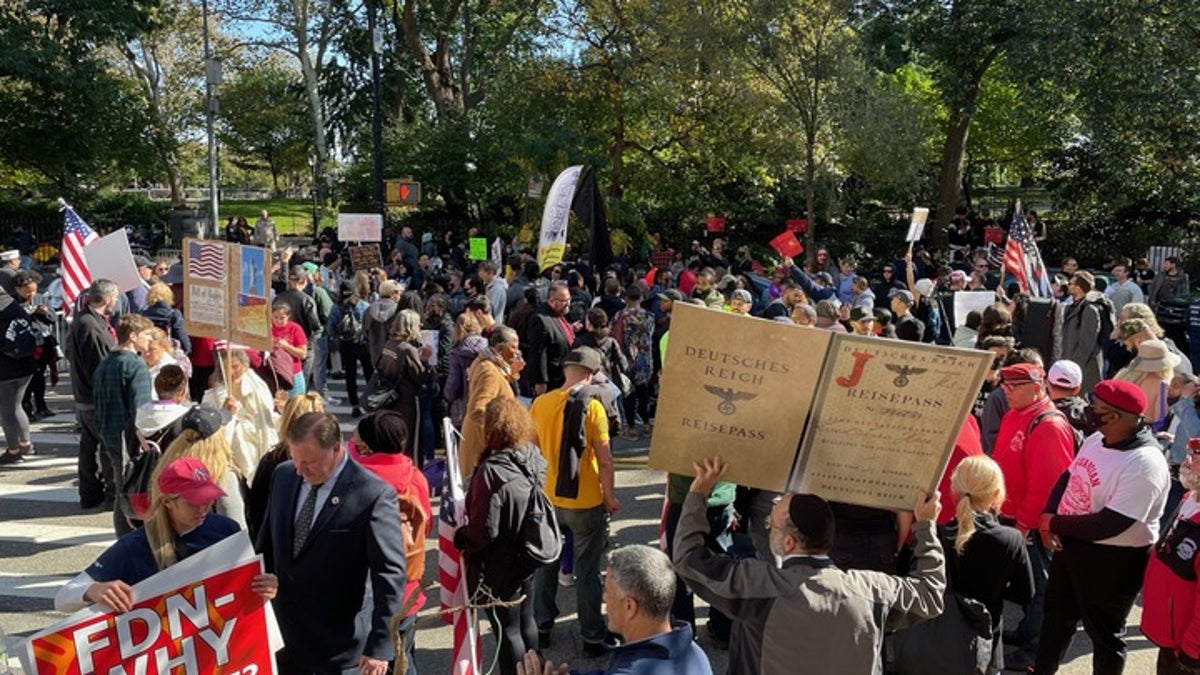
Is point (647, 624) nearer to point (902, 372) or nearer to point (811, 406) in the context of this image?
point (811, 406)

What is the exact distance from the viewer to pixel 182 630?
13.2ft

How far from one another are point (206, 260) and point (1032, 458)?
18.3 ft

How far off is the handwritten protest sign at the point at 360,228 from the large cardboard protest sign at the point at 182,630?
48.2 feet

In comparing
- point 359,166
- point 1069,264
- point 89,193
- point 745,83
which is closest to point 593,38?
point 745,83

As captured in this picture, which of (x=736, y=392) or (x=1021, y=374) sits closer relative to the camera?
(x=736, y=392)

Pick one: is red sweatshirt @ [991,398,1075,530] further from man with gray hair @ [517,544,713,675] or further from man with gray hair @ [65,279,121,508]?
man with gray hair @ [65,279,121,508]

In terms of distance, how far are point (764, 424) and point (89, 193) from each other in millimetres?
35186

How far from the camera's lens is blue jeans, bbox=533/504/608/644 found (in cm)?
627

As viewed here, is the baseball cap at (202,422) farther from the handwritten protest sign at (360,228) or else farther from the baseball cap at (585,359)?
the handwritten protest sign at (360,228)

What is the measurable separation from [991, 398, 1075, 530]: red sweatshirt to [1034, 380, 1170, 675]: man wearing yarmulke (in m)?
0.25

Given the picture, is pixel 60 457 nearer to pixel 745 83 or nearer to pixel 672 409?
pixel 672 409

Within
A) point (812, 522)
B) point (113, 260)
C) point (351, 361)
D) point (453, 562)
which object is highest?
point (113, 260)

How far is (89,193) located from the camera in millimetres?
34125

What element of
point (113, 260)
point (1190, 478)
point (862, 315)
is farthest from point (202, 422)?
point (113, 260)
